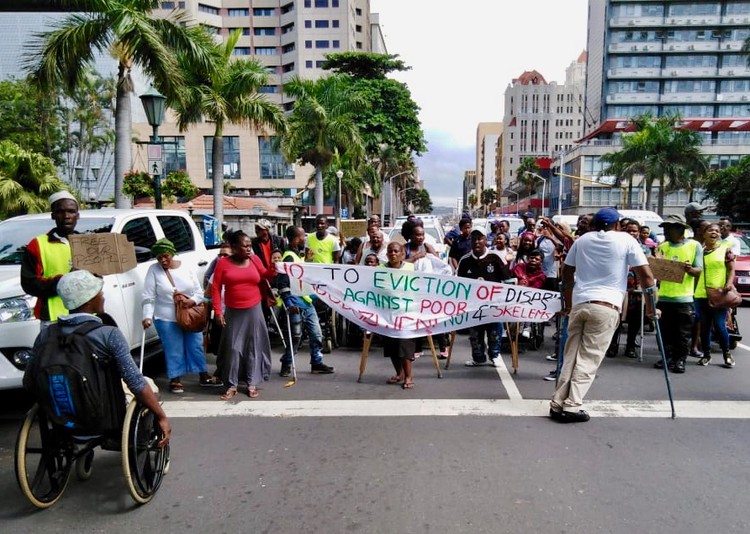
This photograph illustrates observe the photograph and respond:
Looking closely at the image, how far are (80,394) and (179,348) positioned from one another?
9.32 feet

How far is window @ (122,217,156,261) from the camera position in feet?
20.7

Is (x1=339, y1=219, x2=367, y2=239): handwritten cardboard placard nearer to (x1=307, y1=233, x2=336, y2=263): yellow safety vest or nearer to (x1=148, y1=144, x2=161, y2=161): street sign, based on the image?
(x1=148, y1=144, x2=161, y2=161): street sign

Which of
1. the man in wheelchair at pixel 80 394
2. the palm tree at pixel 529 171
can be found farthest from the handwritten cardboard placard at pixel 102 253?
the palm tree at pixel 529 171

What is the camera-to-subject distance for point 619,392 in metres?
5.84

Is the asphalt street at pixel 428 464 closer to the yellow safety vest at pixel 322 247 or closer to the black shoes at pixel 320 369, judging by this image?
the black shoes at pixel 320 369

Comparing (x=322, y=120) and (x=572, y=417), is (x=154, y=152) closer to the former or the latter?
(x=572, y=417)

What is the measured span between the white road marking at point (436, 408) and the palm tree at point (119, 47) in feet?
31.0

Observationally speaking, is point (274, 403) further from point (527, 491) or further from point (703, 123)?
point (703, 123)

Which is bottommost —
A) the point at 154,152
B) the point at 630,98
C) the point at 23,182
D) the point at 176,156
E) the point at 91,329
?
the point at 91,329

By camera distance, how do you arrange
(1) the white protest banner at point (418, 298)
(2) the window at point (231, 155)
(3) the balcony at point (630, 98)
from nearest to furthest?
(1) the white protest banner at point (418, 298), (2) the window at point (231, 155), (3) the balcony at point (630, 98)

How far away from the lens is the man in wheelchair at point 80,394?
3.03 meters

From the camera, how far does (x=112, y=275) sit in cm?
554

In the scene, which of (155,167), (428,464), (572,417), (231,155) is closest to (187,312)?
(428,464)

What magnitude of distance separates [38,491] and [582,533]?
3301mm
